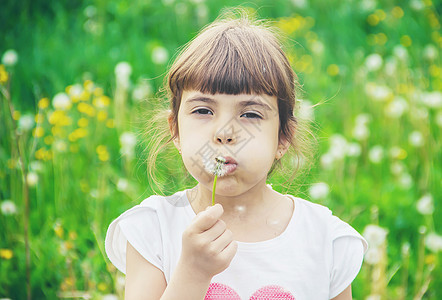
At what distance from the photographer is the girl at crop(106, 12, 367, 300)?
1136 millimetres

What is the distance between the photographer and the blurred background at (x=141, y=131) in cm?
207

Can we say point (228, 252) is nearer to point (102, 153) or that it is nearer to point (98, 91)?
point (102, 153)

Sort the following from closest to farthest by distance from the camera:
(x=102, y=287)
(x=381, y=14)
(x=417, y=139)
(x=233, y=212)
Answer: (x=233, y=212) < (x=102, y=287) < (x=417, y=139) < (x=381, y=14)

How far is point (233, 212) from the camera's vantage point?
1.30 meters

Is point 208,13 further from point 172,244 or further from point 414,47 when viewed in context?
point 172,244

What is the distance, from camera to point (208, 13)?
13.3 ft

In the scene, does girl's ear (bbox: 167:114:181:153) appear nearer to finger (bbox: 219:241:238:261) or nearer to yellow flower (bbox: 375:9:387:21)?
finger (bbox: 219:241:238:261)

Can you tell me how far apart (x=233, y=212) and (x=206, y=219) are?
0.22 m

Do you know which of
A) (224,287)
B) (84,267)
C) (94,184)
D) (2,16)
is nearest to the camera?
(224,287)

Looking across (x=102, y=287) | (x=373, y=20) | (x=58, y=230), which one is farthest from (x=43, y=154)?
(x=373, y=20)

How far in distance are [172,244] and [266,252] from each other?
21cm

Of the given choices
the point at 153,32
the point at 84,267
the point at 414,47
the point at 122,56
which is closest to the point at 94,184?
the point at 84,267

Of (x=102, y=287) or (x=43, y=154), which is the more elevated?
(x=43, y=154)

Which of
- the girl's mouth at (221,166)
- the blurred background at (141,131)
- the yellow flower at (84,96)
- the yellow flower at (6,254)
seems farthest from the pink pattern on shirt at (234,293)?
the yellow flower at (84,96)
